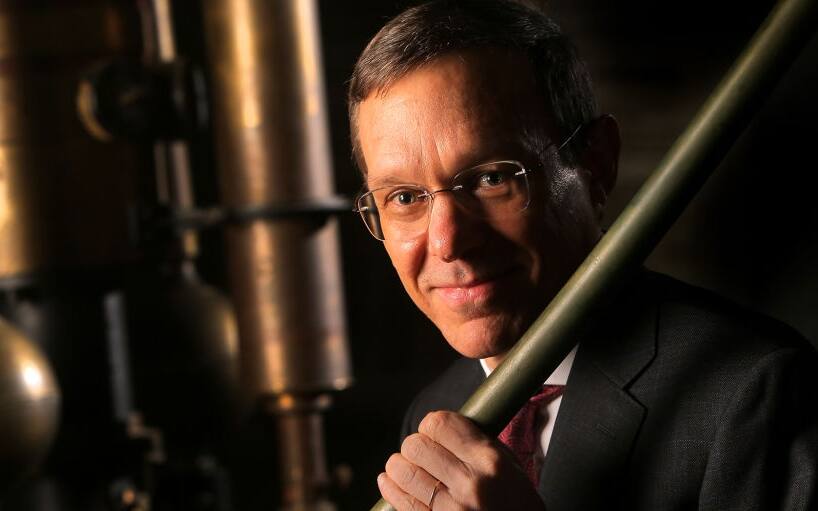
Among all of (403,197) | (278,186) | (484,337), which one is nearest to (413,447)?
(484,337)

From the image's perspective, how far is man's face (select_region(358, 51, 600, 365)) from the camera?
1.09m

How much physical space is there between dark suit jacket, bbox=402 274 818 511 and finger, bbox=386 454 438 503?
15 cm

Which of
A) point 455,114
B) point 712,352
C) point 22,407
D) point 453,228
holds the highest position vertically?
point 455,114

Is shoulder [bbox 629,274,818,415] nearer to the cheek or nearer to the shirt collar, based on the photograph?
the shirt collar

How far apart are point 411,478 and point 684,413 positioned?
0.82ft

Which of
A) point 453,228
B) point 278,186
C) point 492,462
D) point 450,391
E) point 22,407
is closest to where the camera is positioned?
point 492,462

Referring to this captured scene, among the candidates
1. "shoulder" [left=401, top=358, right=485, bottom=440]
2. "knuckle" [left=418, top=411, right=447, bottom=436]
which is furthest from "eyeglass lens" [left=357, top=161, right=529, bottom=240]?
"shoulder" [left=401, top=358, right=485, bottom=440]

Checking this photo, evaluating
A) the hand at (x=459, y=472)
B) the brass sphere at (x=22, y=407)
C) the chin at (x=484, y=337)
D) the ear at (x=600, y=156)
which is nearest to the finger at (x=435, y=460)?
the hand at (x=459, y=472)

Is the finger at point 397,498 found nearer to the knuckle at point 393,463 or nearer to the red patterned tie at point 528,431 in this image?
the knuckle at point 393,463

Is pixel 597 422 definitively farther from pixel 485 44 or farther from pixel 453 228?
pixel 485 44

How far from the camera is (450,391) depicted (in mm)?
1419

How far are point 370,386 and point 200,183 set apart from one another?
0.78 meters

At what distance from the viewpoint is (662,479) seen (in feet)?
3.36

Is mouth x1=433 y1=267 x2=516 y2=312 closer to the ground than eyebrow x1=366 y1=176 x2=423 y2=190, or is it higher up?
closer to the ground
